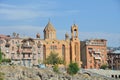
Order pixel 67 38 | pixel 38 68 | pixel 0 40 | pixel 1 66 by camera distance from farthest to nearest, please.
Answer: pixel 67 38 → pixel 0 40 → pixel 38 68 → pixel 1 66

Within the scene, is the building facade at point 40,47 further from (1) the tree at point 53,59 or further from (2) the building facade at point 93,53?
(2) the building facade at point 93,53

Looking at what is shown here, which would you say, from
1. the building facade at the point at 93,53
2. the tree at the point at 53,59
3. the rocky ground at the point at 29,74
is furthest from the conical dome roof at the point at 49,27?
the rocky ground at the point at 29,74

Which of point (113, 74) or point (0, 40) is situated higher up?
point (0, 40)

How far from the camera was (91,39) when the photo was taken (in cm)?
7281

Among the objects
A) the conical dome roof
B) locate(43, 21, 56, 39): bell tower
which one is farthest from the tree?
the conical dome roof

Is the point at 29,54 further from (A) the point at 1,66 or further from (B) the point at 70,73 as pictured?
(A) the point at 1,66

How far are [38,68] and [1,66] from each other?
16.3ft

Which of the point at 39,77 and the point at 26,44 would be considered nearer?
the point at 39,77

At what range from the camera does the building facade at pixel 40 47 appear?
2386 inches

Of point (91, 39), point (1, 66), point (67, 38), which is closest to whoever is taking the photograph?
point (1, 66)

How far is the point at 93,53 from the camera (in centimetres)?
6869

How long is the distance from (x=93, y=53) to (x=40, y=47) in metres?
9.72

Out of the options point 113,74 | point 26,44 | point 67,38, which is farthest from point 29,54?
point 113,74

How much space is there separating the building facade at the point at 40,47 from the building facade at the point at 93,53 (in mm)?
2886
